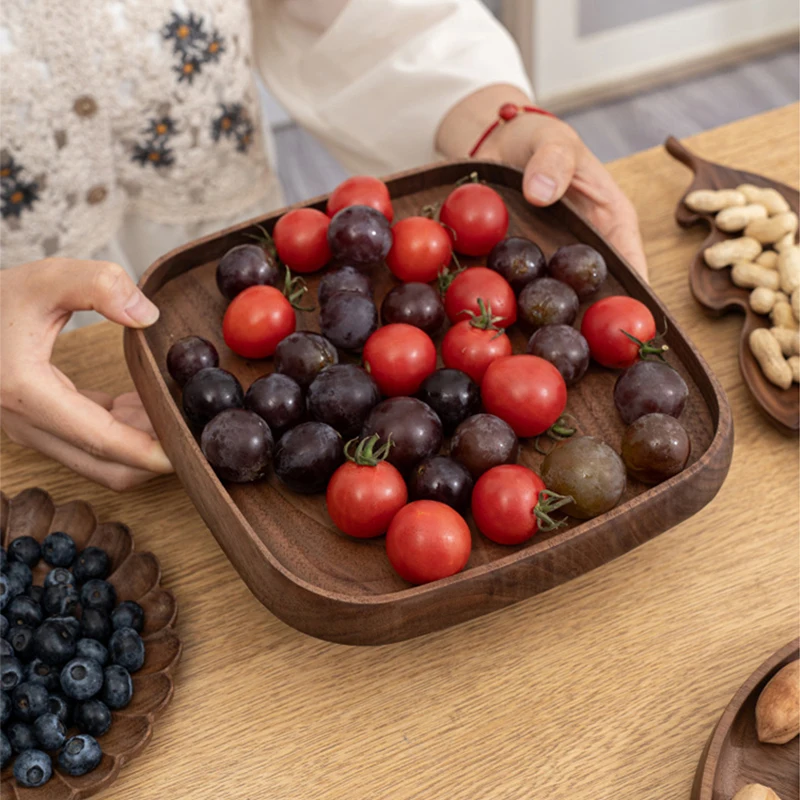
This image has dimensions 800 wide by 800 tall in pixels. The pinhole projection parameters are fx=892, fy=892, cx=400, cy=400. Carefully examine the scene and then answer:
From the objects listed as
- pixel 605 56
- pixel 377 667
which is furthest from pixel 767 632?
pixel 605 56

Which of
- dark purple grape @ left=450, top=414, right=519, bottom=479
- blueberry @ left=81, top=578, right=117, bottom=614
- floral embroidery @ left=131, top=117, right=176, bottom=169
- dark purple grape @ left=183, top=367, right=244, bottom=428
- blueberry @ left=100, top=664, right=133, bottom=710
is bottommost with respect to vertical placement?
blueberry @ left=100, top=664, right=133, bottom=710

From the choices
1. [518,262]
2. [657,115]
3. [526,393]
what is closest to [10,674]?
[526,393]

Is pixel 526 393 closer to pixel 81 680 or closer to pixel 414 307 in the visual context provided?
pixel 414 307

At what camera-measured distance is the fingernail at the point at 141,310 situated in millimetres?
793

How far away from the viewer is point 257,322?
79cm

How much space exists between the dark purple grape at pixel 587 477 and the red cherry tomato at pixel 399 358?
0.49ft

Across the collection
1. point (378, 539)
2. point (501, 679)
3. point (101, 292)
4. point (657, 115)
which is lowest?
point (657, 115)

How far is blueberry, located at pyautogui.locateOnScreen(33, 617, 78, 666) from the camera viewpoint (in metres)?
0.68

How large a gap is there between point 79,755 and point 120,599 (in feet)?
0.47

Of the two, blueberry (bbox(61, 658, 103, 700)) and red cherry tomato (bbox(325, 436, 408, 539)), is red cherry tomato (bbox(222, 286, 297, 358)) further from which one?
blueberry (bbox(61, 658, 103, 700))

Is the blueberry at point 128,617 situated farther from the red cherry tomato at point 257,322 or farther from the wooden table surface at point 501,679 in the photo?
the red cherry tomato at point 257,322

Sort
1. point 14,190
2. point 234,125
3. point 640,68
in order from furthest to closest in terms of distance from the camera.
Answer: point 640,68 < point 234,125 < point 14,190

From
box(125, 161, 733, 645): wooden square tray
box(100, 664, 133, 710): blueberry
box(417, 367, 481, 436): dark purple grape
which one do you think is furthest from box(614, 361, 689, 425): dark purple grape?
box(100, 664, 133, 710): blueberry

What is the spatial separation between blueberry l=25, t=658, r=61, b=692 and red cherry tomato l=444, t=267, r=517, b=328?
0.45 metres
